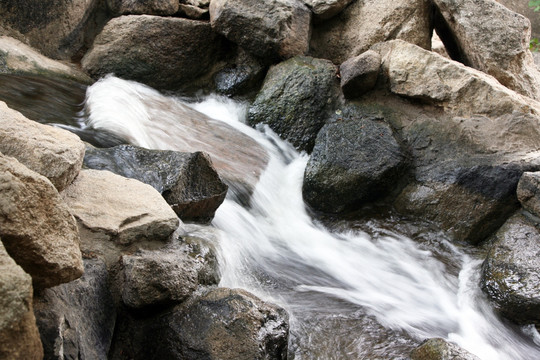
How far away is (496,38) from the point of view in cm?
629

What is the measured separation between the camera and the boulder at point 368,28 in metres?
6.83

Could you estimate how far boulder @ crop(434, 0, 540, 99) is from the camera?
6.29 metres

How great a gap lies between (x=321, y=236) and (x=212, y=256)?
206 cm

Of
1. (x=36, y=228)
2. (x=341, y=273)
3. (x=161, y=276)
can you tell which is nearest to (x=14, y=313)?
(x=36, y=228)

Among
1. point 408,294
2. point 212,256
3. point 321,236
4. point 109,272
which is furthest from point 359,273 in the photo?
point 109,272

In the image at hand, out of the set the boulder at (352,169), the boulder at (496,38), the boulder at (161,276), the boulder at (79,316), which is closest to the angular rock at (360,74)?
the boulder at (352,169)

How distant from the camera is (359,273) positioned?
4293 mm

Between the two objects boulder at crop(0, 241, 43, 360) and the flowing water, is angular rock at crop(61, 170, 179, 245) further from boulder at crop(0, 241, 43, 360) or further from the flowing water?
boulder at crop(0, 241, 43, 360)

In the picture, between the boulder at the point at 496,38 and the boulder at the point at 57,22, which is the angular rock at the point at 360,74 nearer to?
the boulder at the point at 496,38

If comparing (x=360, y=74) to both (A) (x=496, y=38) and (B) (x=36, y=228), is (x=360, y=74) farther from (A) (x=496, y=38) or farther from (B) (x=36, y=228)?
(B) (x=36, y=228)

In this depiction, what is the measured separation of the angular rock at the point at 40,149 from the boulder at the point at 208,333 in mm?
901

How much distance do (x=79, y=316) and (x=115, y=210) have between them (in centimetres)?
77

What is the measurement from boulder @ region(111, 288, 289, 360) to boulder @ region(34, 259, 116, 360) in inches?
6.7

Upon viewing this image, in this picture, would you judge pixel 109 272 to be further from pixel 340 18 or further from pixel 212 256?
pixel 340 18
